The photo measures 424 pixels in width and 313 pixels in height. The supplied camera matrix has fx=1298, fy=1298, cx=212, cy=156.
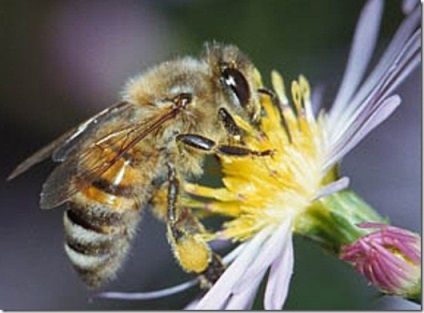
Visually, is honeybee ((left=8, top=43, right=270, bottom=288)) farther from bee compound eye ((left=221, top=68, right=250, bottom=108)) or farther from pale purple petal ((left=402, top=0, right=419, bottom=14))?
pale purple petal ((left=402, top=0, right=419, bottom=14))

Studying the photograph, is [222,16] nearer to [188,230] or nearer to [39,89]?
[39,89]

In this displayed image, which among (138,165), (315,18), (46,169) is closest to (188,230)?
(138,165)

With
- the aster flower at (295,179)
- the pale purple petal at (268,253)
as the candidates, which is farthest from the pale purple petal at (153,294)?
the pale purple petal at (268,253)

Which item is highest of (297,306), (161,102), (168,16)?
(168,16)

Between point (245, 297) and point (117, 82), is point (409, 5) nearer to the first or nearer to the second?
point (245, 297)

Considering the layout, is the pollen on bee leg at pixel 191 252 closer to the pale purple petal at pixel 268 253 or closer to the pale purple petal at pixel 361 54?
the pale purple petal at pixel 268 253

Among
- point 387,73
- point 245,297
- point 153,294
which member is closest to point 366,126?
point 387,73
